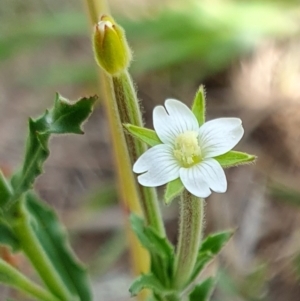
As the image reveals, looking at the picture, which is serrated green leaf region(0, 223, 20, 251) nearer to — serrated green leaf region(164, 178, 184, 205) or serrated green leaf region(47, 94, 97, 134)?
serrated green leaf region(47, 94, 97, 134)

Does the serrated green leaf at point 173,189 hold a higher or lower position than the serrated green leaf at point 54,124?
lower

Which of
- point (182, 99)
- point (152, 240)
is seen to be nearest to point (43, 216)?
point (152, 240)

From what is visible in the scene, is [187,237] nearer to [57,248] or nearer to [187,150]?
[187,150]

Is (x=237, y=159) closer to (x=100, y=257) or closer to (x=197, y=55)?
(x=100, y=257)

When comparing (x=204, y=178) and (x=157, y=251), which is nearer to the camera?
(x=204, y=178)

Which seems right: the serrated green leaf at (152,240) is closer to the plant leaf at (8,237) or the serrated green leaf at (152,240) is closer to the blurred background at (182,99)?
the plant leaf at (8,237)

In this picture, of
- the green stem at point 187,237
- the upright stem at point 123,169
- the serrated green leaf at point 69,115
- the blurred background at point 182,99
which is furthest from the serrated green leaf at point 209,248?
the blurred background at point 182,99
